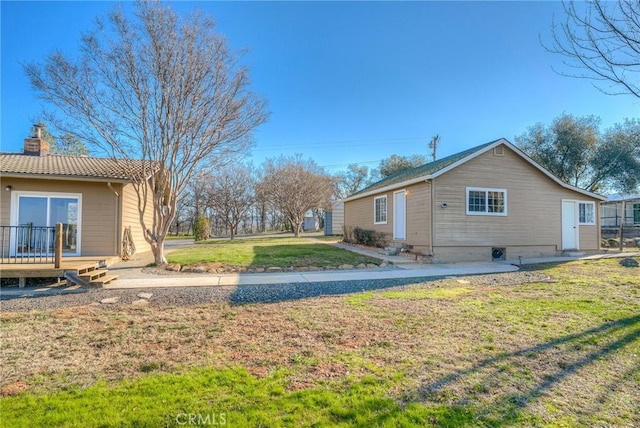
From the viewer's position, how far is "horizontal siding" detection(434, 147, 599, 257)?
1171 cm

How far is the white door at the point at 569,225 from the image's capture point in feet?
44.8

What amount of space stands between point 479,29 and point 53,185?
15874 mm

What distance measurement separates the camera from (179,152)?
410 inches

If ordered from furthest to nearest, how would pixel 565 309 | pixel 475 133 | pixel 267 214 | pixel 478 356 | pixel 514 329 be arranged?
pixel 267 214
pixel 475 133
pixel 565 309
pixel 514 329
pixel 478 356

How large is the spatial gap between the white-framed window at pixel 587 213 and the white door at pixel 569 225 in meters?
0.33

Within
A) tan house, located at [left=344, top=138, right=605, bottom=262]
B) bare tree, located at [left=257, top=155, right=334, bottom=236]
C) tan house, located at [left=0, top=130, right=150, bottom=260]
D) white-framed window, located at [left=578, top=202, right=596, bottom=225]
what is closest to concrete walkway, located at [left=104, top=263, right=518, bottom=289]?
tan house, located at [left=344, top=138, right=605, bottom=262]

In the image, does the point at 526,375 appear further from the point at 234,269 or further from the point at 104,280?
the point at 104,280

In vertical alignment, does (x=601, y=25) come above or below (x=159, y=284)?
above

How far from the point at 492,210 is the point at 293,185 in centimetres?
1758

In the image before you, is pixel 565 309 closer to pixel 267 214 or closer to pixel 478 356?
pixel 478 356

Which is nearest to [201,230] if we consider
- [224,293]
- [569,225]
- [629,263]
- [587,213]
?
[224,293]

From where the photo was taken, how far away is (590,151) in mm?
23469

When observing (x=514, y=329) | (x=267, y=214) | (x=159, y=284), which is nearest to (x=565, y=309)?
(x=514, y=329)

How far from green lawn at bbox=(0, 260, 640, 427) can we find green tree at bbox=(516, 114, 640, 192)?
23198 mm
